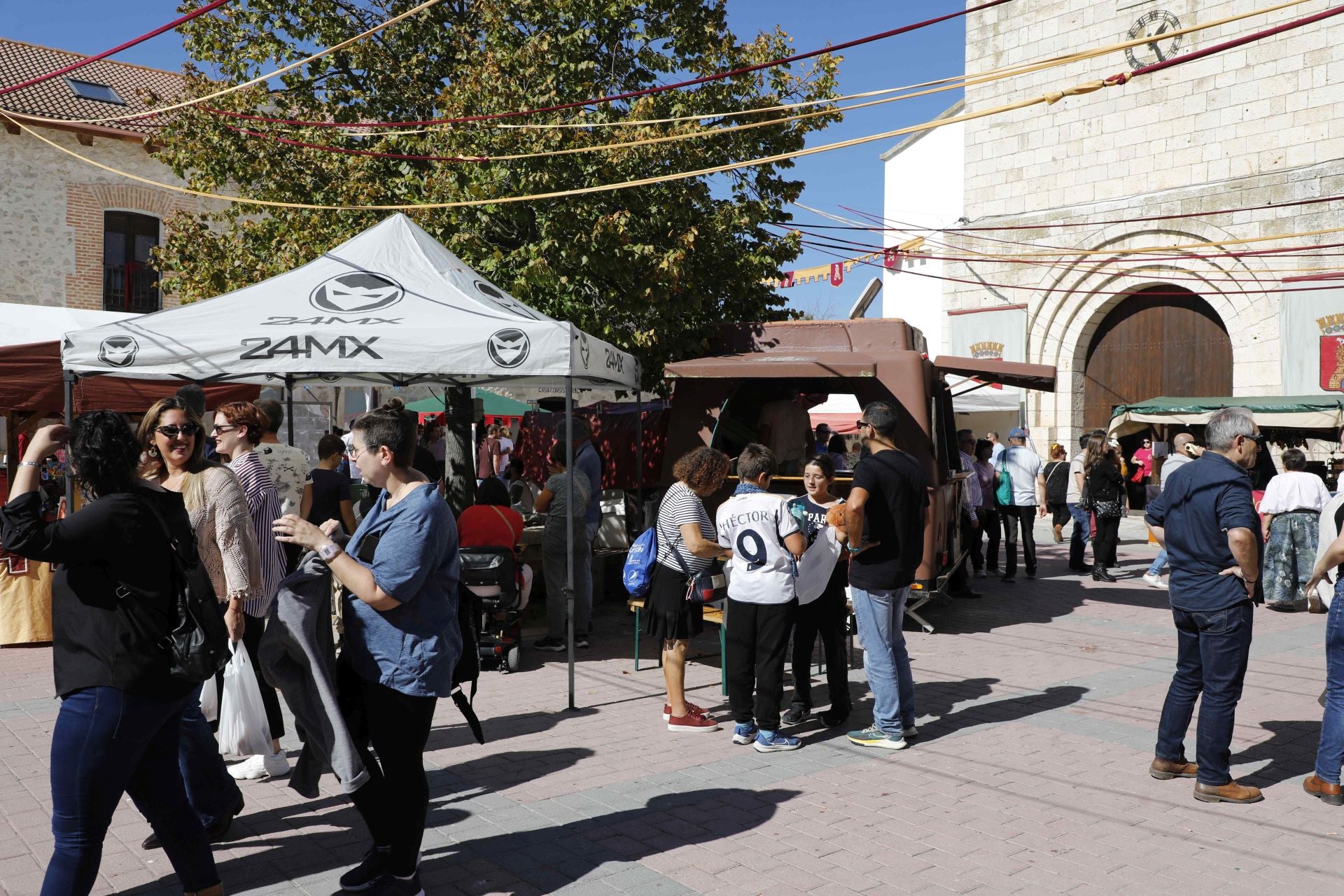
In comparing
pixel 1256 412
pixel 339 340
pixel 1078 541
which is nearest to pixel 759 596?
pixel 339 340

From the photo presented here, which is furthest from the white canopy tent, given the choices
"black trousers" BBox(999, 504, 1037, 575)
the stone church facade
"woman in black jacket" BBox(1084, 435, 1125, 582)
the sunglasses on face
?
the stone church facade

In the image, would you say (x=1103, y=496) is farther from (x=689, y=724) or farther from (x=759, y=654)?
(x=759, y=654)

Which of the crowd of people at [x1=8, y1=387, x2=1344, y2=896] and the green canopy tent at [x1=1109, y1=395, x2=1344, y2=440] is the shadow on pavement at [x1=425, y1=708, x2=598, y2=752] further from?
the green canopy tent at [x1=1109, y1=395, x2=1344, y2=440]

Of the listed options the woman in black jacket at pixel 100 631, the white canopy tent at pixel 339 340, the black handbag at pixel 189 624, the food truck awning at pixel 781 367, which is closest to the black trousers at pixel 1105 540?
the food truck awning at pixel 781 367

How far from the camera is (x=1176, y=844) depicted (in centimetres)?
457

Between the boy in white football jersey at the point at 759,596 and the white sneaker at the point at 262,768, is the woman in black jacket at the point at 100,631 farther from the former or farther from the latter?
the boy in white football jersey at the point at 759,596

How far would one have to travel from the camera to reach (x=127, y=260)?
22781 mm

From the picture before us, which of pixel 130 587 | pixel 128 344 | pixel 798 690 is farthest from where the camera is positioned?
pixel 128 344

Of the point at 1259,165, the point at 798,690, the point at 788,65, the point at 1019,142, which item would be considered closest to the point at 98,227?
the point at 788,65

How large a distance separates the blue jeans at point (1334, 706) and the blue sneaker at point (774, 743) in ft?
8.50

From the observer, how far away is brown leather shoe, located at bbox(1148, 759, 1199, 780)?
5.40m

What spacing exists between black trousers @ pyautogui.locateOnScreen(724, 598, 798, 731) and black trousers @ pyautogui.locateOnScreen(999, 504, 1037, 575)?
7930 millimetres

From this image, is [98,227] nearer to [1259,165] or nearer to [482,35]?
[482,35]

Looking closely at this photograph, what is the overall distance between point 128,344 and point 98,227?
17637 millimetres
